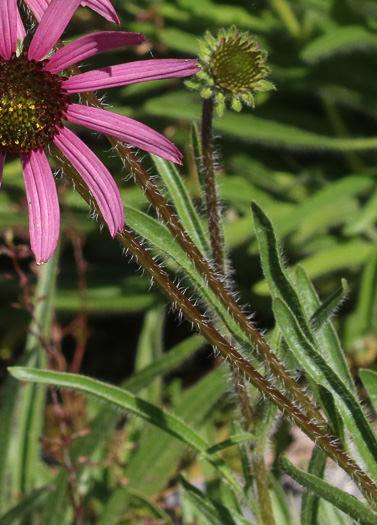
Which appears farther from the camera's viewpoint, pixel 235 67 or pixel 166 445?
pixel 166 445

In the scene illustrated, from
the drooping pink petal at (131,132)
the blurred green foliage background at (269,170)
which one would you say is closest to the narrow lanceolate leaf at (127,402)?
the drooping pink petal at (131,132)

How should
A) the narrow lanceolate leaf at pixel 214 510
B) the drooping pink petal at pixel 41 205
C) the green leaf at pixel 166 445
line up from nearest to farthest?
the drooping pink petal at pixel 41 205 < the narrow lanceolate leaf at pixel 214 510 < the green leaf at pixel 166 445

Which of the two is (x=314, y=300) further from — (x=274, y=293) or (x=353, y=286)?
(x=353, y=286)

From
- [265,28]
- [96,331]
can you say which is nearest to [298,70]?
[265,28]

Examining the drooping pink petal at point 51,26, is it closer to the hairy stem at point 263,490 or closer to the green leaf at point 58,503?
the hairy stem at point 263,490

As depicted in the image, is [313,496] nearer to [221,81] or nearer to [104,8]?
[221,81]

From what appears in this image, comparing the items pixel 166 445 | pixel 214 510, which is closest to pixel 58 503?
pixel 166 445

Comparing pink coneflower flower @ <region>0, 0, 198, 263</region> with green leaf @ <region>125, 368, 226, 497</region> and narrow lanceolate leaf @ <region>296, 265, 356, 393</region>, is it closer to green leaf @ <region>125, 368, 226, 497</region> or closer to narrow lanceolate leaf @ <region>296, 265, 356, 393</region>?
narrow lanceolate leaf @ <region>296, 265, 356, 393</region>

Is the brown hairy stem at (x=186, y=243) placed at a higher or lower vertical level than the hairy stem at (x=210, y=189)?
lower
